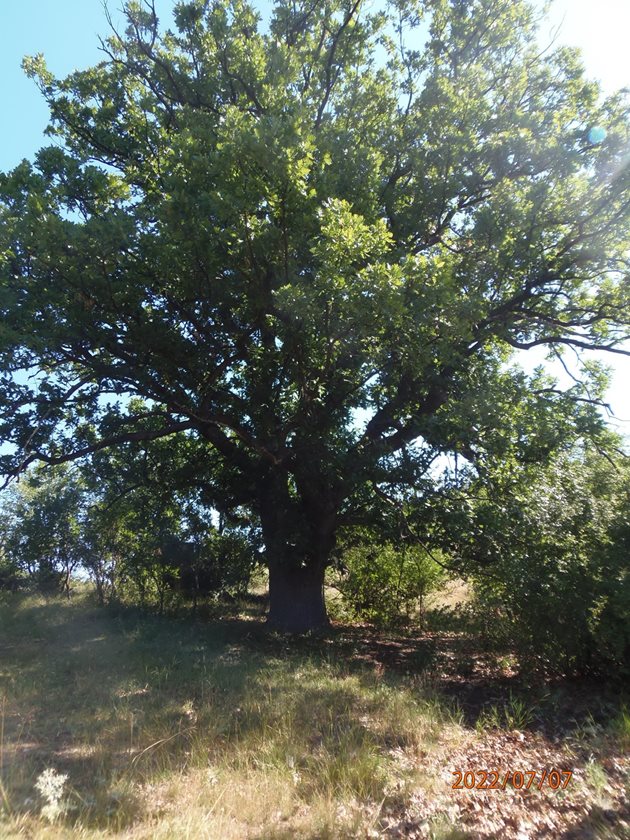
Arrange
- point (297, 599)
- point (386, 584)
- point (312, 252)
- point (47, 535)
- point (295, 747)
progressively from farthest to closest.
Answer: point (47, 535), point (386, 584), point (297, 599), point (312, 252), point (295, 747)

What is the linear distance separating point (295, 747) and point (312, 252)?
538 cm

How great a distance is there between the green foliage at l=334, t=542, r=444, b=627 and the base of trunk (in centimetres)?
217

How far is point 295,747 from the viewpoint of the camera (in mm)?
5098

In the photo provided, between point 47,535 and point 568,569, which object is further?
point 47,535

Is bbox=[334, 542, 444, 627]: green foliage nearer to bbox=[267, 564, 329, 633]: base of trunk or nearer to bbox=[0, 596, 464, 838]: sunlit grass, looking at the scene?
bbox=[267, 564, 329, 633]: base of trunk

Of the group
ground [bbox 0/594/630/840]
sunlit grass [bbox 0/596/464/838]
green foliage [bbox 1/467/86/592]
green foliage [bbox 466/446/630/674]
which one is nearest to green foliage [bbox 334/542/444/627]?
ground [bbox 0/594/630/840]

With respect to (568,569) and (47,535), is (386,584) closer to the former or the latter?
(568,569)

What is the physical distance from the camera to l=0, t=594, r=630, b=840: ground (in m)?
3.93

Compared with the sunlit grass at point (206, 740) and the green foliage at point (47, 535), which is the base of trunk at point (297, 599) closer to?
→ the sunlit grass at point (206, 740)

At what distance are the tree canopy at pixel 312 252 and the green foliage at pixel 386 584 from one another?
2812mm

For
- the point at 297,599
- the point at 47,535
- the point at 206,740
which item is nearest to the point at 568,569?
the point at 206,740

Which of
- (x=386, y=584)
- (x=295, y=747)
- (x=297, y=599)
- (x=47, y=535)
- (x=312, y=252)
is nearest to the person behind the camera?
(x=295, y=747)

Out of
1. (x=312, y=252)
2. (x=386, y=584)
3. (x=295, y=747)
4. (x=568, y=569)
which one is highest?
(x=312, y=252)

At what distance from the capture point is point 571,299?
10680mm
